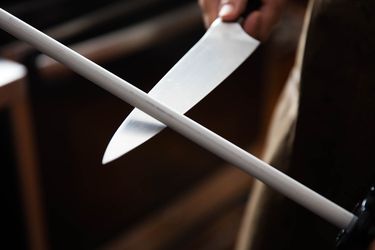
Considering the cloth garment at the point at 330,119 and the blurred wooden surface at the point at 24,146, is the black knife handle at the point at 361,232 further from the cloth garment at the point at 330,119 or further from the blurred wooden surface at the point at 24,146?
the blurred wooden surface at the point at 24,146

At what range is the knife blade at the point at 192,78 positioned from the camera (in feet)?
1.65

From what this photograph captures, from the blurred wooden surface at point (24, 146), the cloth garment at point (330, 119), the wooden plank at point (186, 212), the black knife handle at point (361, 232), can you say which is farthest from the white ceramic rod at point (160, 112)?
the wooden plank at point (186, 212)

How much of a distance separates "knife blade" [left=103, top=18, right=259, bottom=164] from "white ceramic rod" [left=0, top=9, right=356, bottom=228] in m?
0.04

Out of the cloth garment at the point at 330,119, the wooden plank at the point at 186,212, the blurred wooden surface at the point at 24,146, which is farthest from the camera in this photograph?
the wooden plank at the point at 186,212

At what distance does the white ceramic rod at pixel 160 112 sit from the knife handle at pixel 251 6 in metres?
0.21

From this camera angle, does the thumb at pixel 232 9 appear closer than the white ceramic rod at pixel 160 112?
No

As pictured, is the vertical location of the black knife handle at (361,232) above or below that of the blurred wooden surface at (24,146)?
above

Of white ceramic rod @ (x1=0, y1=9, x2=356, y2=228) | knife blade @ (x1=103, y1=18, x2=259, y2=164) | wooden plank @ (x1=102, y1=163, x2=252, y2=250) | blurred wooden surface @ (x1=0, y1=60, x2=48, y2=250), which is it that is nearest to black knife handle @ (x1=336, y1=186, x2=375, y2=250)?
white ceramic rod @ (x1=0, y1=9, x2=356, y2=228)

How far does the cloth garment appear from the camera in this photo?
565 mm

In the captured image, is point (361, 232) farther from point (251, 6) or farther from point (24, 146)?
point (24, 146)

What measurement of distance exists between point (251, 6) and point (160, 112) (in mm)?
221

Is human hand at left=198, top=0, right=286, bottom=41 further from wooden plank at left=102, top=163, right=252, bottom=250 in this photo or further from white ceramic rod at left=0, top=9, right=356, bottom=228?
wooden plank at left=102, top=163, right=252, bottom=250

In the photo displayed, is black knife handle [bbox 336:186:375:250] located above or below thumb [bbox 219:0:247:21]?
below

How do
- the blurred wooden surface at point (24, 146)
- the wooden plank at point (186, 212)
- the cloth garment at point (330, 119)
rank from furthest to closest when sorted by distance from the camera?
the wooden plank at point (186, 212) → the blurred wooden surface at point (24, 146) → the cloth garment at point (330, 119)
